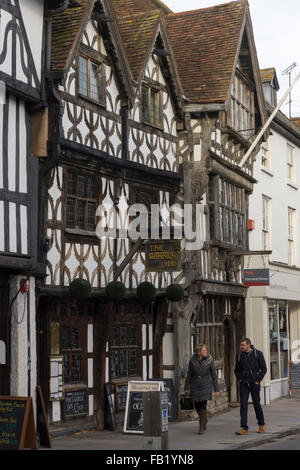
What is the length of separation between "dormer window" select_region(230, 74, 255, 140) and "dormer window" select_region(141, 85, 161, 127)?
3394mm

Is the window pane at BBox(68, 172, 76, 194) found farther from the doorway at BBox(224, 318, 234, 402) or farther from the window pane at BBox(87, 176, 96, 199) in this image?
the doorway at BBox(224, 318, 234, 402)

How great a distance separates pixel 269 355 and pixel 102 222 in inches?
363

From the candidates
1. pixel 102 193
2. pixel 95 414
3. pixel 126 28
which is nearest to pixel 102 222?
pixel 102 193

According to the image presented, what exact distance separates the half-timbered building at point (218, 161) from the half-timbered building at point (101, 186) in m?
0.62

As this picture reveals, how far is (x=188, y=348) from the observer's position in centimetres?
1808

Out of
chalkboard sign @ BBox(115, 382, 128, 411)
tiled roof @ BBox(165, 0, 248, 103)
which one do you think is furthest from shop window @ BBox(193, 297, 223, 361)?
tiled roof @ BBox(165, 0, 248, 103)

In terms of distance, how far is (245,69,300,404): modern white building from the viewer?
22.6 metres

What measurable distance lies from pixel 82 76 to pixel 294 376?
12285 millimetres

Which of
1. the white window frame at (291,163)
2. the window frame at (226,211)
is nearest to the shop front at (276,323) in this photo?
the window frame at (226,211)

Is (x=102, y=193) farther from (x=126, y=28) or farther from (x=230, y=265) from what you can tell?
(x=230, y=265)

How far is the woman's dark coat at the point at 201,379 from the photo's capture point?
593 inches

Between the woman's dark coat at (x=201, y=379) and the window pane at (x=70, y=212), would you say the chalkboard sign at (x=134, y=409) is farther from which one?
the window pane at (x=70, y=212)

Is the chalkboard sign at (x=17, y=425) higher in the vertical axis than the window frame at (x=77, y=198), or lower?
lower

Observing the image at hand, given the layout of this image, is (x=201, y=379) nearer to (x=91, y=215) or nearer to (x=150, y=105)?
(x=91, y=215)
